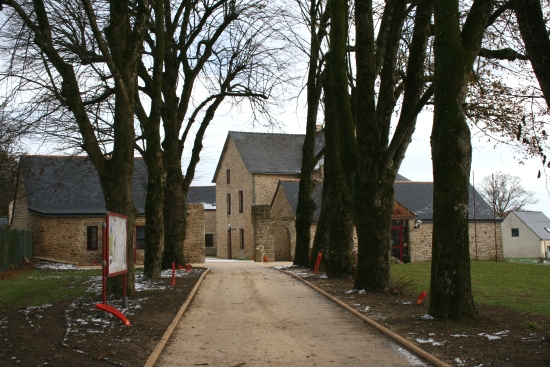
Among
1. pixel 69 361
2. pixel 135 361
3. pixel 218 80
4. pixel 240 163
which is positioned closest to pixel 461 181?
pixel 135 361

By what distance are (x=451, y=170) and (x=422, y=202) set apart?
1321 inches

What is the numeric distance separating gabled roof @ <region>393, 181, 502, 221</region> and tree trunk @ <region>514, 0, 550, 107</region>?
108 ft

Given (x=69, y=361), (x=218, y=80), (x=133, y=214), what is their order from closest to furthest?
(x=69, y=361), (x=133, y=214), (x=218, y=80)

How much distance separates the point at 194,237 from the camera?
1410 inches

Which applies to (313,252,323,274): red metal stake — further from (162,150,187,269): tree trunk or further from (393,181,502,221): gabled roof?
(393,181,502,221): gabled roof

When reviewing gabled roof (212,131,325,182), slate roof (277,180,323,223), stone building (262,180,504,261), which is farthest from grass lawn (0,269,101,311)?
gabled roof (212,131,325,182)

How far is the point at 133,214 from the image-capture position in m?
12.9

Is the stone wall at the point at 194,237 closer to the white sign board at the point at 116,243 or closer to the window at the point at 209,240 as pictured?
the window at the point at 209,240

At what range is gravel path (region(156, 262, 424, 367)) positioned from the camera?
732 centimetres

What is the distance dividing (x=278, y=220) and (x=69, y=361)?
31293 mm

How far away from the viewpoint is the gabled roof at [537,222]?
62062 mm

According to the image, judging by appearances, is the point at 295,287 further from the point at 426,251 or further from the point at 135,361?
the point at 426,251

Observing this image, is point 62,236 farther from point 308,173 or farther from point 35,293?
point 35,293

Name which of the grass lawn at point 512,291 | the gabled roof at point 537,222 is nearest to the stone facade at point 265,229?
the grass lawn at point 512,291
